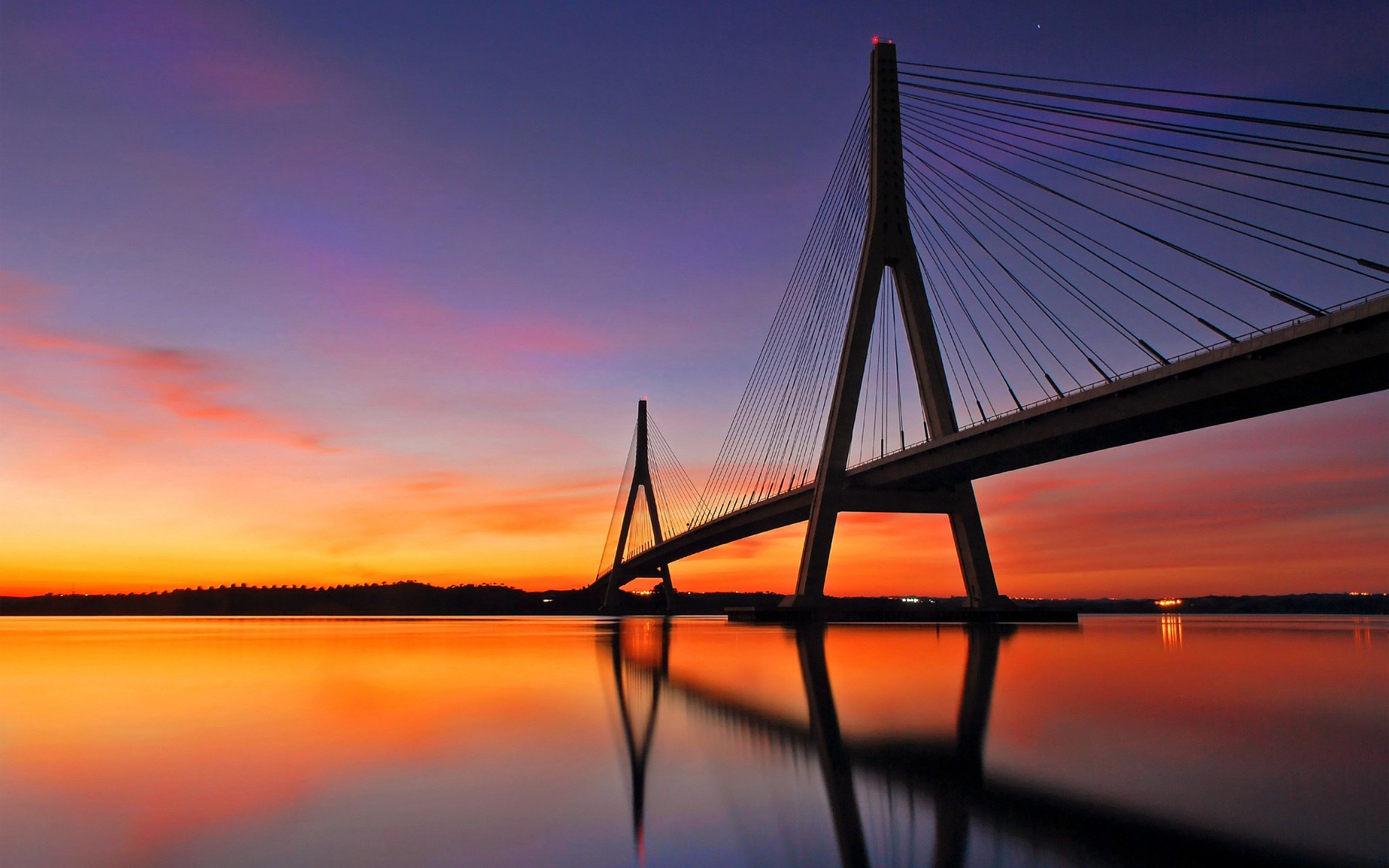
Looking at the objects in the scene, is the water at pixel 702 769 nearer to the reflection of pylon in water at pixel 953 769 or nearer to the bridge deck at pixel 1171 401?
the reflection of pylon in water at pixel 953 769

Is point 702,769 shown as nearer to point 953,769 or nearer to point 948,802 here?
point 953,769

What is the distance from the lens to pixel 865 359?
3400 centimetres

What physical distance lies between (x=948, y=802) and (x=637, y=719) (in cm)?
480

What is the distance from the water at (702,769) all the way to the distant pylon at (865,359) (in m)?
18.7

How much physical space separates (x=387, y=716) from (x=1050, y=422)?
23.6 meters

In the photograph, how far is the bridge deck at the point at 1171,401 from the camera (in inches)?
795

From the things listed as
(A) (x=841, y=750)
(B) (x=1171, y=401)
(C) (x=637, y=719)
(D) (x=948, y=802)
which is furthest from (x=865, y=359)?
(D) (x=948, y=802)

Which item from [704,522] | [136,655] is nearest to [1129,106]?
[136,655]

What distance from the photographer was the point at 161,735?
30.0 ft

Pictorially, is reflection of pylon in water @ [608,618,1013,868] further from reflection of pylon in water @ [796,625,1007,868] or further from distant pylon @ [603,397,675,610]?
distant pylon @ [603,397,675,610]

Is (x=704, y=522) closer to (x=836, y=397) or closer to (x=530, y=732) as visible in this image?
(x=836, y=397)

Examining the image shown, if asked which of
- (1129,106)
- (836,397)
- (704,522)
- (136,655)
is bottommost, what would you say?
(136,655)

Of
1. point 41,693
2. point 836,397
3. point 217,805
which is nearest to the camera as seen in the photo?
point 217,805

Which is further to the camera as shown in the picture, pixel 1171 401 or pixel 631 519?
pixel 631 519
